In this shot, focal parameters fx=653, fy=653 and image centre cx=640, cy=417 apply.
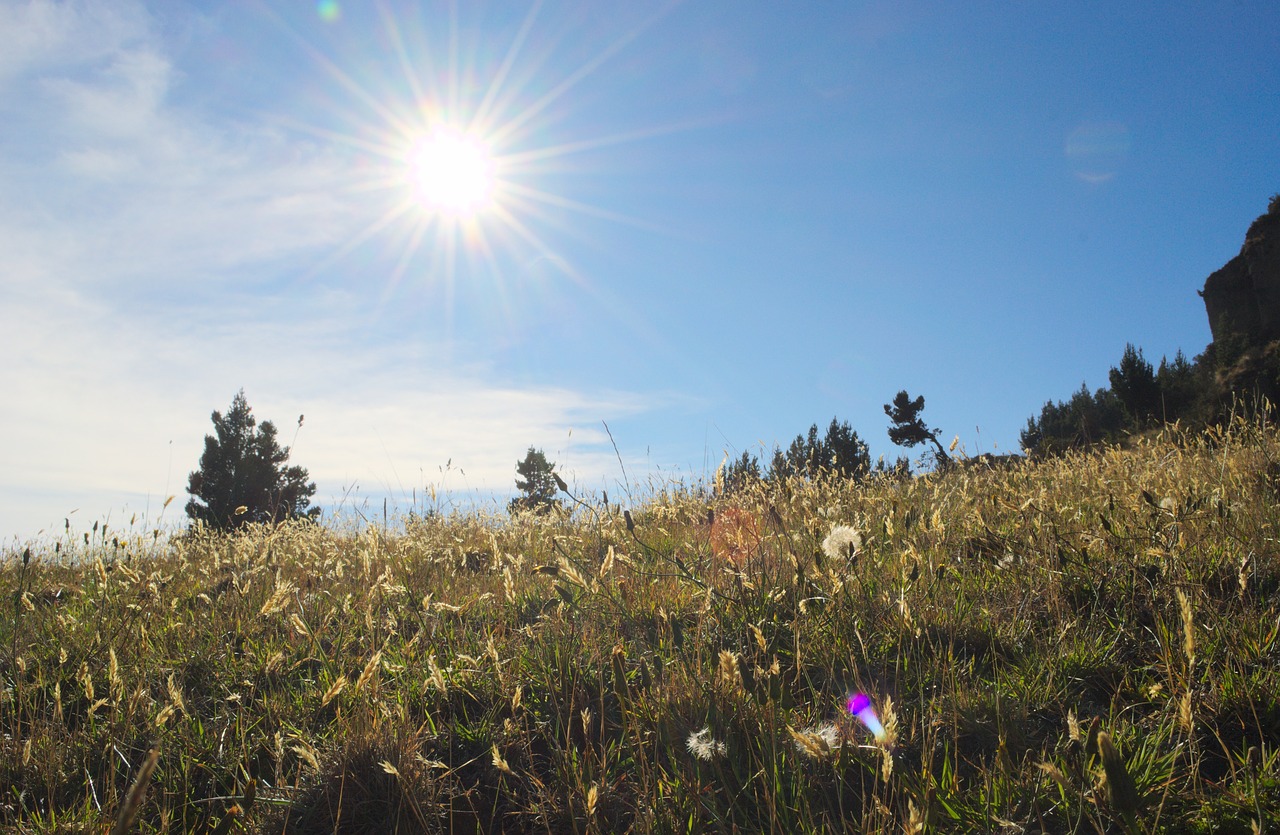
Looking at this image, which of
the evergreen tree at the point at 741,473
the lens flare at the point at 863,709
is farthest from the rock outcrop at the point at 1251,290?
the lens flare at the point at 863,709

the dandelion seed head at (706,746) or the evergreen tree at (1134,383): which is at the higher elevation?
the evergreen tree at (1134,383)

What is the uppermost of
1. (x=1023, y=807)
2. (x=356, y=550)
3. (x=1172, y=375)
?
(x=1172, y=375)

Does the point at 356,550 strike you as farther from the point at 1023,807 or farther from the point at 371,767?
the point at 1023,807

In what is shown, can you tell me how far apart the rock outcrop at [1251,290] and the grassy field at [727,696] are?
32.6 meters

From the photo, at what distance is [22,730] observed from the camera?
8.06 feet

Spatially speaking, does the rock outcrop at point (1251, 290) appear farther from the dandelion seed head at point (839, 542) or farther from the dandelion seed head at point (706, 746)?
the dandelion seed head at point (706, 746)

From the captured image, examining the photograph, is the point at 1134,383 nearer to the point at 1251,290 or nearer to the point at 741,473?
the point at 1251,290

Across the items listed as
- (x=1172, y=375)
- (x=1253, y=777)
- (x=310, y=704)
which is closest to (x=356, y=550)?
(x=310, y=704)

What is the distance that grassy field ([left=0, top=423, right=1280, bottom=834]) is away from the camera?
1.69 m

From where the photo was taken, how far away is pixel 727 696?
2031 mm

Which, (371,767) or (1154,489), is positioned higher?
(1154,489)

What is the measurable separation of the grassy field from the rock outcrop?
32594 millimetres

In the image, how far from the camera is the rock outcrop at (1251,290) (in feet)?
90.3

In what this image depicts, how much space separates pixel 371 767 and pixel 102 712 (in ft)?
4.67
